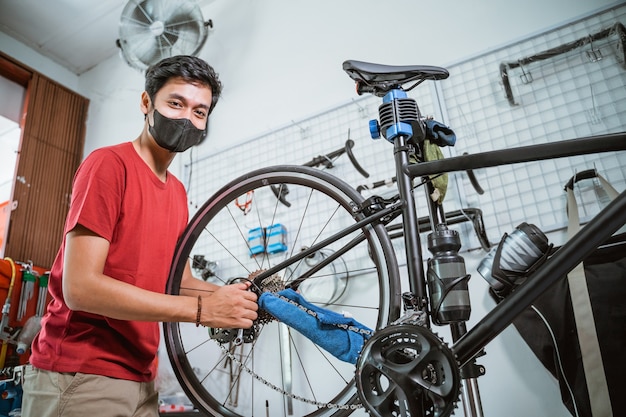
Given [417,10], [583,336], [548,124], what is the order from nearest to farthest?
[583,336] → [548,124] → [417,10]

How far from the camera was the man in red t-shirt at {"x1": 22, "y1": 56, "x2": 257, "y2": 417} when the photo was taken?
91cm

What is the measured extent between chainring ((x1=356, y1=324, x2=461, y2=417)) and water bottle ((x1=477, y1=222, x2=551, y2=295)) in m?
0.51

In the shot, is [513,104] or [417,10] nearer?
[513,104]

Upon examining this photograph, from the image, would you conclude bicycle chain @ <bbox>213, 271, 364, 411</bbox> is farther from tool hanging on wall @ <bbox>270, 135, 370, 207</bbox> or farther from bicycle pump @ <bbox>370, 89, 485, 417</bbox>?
tool hanging on wall @ <bbox>270, 135, 370, 207</bbox>

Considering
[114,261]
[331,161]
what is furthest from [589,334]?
[114,261]

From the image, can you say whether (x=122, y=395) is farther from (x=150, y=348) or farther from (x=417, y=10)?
(x=417, y=10)

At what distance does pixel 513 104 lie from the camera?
1.54 metres

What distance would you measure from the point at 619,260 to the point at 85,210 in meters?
1.37

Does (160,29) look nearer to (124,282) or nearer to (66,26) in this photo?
(66,26)

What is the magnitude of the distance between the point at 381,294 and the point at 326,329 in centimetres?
17

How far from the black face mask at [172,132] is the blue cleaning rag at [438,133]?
26.1 inches

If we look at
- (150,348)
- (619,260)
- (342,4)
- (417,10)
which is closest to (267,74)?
(342,4)

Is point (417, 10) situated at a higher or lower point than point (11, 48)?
lower

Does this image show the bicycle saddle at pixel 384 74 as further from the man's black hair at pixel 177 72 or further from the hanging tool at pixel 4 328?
the hanging tool at pixel 4 328
